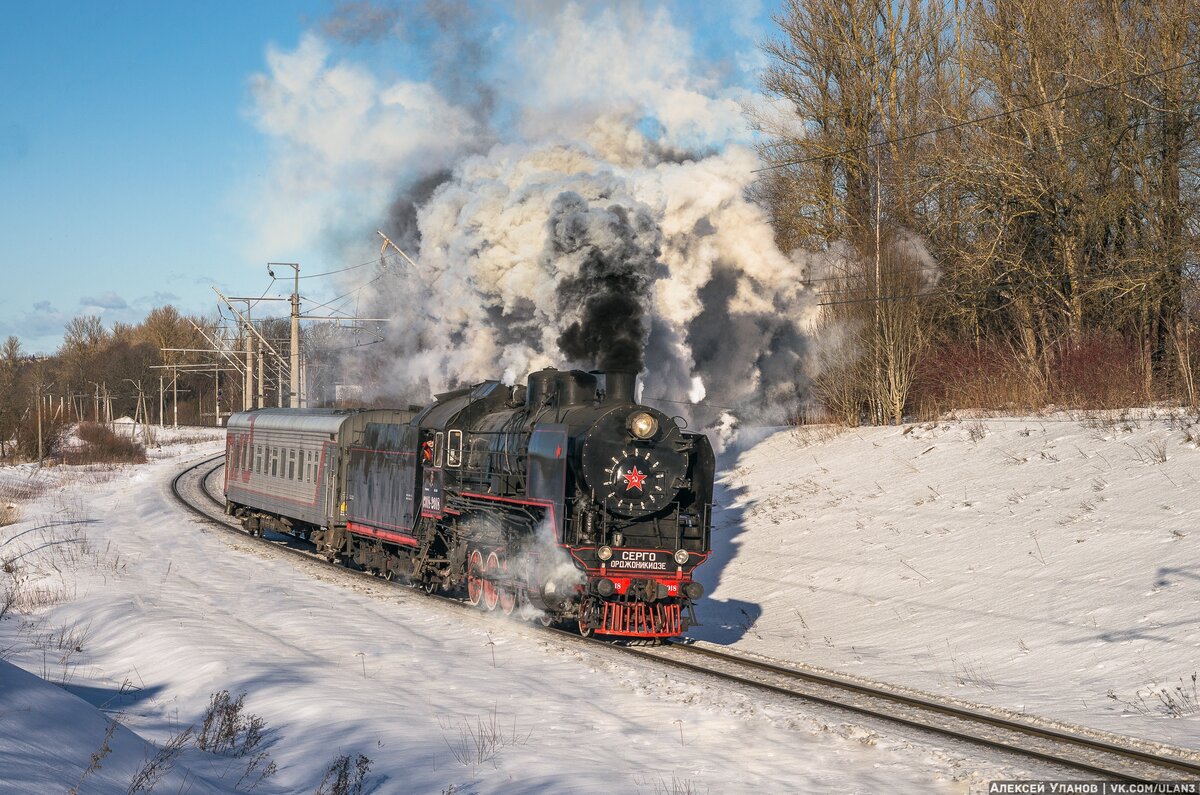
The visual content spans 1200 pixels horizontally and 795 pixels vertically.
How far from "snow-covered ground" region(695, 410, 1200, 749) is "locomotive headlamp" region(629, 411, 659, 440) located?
3.42 meters

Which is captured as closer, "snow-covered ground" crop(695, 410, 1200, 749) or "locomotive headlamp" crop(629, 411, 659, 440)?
"snow-covered ground" crop(695, 410, 1200, 749)

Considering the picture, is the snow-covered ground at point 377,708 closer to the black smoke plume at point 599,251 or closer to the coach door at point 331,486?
the coach door at point 331,486

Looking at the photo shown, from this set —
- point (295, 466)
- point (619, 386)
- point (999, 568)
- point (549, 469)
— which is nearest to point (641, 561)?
point (549, 469)

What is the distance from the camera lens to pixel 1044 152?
2717 centimetres

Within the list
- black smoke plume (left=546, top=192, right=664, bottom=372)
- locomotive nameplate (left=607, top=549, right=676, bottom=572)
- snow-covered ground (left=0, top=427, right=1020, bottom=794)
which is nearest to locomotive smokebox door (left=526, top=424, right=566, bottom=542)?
locomotive nameplate (left=607, top=549, right=676, bottom=572)

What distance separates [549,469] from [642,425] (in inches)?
53.3

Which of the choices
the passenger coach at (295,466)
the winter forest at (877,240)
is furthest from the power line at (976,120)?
the passenger coach at (295,466)

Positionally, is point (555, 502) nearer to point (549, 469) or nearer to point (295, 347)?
point (549, 469)

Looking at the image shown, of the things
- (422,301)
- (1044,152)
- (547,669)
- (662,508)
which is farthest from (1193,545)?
(422,301)

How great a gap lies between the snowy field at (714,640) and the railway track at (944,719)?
476 mm

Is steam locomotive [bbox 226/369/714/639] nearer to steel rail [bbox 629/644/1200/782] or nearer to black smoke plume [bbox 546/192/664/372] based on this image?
steel rail [bbox 629/644/1200/782]

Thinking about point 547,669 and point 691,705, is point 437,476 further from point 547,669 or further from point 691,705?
point 691,705

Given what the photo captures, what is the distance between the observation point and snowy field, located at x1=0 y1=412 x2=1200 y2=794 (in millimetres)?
7936

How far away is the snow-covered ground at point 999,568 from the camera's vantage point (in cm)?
1134
